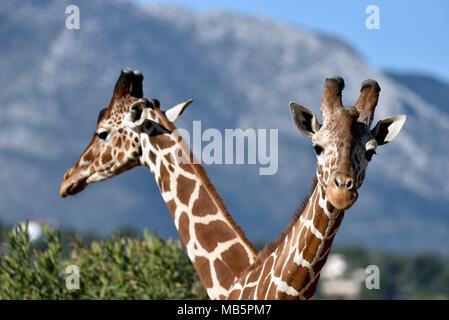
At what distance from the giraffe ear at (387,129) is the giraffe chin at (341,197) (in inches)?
37.5

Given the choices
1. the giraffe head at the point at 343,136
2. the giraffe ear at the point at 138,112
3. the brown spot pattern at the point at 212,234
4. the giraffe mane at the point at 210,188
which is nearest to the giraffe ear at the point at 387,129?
the giraffe head at the point at 343,136

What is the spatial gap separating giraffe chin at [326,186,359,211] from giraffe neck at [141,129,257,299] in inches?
86.0

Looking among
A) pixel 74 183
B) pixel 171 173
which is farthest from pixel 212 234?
pixel 74 183

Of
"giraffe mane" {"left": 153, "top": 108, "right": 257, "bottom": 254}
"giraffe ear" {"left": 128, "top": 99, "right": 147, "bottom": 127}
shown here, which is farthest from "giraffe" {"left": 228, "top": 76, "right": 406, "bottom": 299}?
"giraffe ear" {"left": 128, "top": 99, "right": 147, "bottom": 127}

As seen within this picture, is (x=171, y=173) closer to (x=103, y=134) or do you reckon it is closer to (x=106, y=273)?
(x=103, y=134)

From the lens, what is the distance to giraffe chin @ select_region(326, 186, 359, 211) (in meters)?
6.43

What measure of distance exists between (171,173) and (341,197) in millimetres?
3257

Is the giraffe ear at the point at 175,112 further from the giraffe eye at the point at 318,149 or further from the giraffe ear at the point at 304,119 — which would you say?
the giraffe eye at the point at 318,149

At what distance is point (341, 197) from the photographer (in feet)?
21.1

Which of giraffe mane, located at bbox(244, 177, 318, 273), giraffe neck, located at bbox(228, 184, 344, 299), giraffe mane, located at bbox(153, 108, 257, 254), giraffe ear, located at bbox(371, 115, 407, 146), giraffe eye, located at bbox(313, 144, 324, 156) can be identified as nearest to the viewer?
giraffe eye, located at bbox(313, 144, 324, 156)

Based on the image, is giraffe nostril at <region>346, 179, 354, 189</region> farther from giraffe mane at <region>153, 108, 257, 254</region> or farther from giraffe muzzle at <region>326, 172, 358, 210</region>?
giraffe mane at <region>153, 108, 257, 254</region>

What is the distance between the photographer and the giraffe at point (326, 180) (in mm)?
6609
